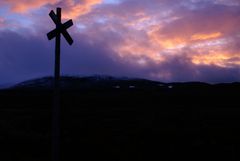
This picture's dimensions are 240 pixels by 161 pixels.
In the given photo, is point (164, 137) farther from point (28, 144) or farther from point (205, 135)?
point (28, 144)

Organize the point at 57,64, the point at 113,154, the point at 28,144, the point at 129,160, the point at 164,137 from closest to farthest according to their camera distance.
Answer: the point at 57,64
the point at 129,160
the point at 113,154
the point at 28,144
the point at 164,137

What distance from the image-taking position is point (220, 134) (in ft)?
87.8

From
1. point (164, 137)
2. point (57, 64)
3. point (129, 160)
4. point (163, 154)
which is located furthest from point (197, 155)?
point (57, 64)

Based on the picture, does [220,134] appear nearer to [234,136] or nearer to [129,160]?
[234,136]

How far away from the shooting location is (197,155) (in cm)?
1903

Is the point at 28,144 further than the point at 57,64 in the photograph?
Yes

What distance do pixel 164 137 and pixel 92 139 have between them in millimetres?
4728

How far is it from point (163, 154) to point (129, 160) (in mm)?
2347

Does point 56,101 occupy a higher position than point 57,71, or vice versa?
point 57,71

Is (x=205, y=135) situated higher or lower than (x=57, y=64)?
lower

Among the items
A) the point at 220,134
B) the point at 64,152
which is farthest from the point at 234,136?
the point at 64,152

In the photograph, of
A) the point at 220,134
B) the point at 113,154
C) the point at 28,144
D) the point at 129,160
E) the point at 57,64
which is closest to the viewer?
the point at 57,64

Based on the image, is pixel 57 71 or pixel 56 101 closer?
pixel 56 101

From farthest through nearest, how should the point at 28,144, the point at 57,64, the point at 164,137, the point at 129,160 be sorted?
the point at 164,137 → the point at 28,144 → the point at 129,160 → the point at 57,64
